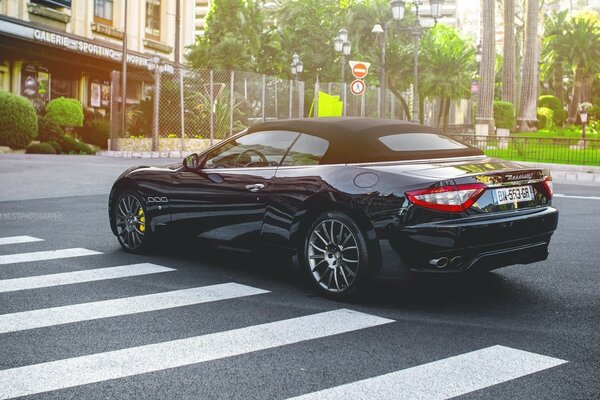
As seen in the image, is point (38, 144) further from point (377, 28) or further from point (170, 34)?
point (170, 34)

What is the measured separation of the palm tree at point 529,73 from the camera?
127ft

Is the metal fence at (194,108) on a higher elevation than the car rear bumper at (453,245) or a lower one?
higher

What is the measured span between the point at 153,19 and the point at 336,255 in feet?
124

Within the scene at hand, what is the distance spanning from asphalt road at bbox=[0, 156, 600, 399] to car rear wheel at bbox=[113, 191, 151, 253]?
7.9 inches

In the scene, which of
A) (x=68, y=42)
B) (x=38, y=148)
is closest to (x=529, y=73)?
(x=68, y=42)

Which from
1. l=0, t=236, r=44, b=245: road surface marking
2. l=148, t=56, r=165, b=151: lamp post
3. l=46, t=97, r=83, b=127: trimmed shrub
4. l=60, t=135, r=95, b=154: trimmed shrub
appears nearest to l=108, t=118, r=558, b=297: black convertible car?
l=0, t=236, r=44, b=245: road surface marking

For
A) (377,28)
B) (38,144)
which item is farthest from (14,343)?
(377,28)

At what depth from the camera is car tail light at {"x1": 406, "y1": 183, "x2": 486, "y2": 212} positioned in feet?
18.1

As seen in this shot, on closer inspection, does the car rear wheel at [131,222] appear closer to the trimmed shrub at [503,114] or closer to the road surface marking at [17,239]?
the road surface marking at [17,239]

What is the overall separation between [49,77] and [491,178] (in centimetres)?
3029

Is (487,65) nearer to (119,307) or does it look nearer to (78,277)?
(78,277)

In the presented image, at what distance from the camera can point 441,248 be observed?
18.1 feet

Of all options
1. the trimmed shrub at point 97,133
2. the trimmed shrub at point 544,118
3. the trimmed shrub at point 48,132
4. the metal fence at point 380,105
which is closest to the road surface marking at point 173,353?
the metal fence at point 380,105

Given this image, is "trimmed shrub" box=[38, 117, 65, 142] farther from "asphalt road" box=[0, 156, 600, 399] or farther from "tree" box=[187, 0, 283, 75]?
"asphalt road" box=[0, 156, 600, 399]
